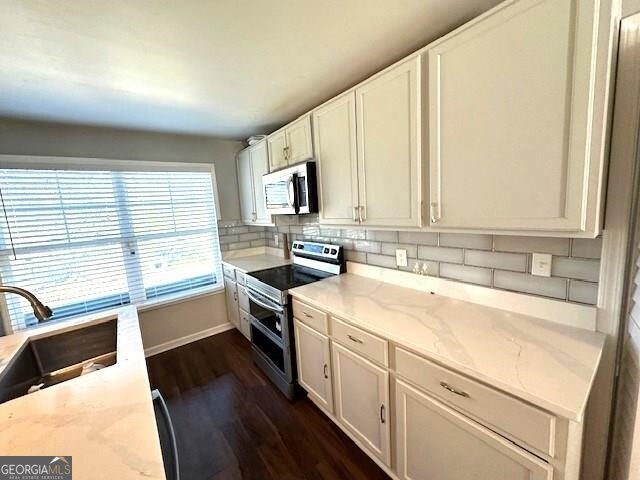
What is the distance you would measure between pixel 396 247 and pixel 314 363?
39.0 inches

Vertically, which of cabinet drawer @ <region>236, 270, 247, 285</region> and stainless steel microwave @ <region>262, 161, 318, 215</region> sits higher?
stainless steel microwave @ <region>262, 161, 318, 215</region>

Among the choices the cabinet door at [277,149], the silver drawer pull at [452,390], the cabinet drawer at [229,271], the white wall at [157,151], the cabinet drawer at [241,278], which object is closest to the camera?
the silver drawer pull at [452,390]

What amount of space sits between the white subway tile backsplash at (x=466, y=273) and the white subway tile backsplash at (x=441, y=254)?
4 centimetres

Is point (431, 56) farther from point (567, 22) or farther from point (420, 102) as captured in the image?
point (567, 22)

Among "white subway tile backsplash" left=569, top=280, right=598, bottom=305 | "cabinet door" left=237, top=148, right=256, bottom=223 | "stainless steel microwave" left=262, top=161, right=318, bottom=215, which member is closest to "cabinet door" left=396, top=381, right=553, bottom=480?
"white subway tile backsplash" left=569, top=280, right=598, bottom=305

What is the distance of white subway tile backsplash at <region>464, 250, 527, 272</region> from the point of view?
4.26ft

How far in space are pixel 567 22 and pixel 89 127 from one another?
11.1ft

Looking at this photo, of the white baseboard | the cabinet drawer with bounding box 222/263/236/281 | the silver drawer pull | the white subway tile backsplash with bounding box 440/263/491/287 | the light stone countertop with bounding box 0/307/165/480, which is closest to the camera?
the light stone countertop with bounding box 0/307/165/480

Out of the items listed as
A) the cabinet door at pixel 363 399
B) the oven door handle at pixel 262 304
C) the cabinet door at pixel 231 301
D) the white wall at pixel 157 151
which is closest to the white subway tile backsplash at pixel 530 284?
the cabinet door at pixel 363 399

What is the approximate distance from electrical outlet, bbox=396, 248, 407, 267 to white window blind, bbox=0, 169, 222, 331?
2.37 meters

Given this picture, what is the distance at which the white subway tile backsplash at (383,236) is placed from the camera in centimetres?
188

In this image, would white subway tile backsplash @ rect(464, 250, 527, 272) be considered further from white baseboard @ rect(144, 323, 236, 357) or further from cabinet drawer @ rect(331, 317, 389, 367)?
white baseboard @ rect(144, 323, 236, 357)

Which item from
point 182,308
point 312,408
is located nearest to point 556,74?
point 312,408

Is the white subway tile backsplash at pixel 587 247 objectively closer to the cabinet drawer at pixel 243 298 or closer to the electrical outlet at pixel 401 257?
the electrical outlet at pixel 401 257
